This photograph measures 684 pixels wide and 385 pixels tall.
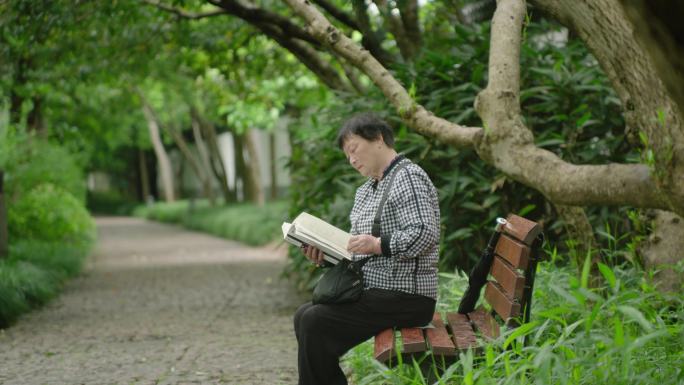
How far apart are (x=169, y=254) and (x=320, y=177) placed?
466 inches

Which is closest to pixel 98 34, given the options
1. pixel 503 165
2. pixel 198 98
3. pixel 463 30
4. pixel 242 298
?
pixel 242 298

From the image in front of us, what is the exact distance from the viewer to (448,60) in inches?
317

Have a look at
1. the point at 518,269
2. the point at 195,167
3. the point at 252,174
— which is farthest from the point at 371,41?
the point at 195,167

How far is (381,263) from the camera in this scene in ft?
15.5

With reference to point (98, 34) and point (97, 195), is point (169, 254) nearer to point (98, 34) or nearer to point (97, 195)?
point (98, 34)

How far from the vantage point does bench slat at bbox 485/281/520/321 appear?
Result: 438cm

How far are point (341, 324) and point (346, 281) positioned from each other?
8.2 inches

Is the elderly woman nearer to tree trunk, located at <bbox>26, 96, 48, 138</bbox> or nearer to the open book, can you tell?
the open book

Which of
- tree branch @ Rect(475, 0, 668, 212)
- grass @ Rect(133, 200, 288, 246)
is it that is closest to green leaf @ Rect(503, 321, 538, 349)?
tree branch @ Rect(475, 0, 668, 212)

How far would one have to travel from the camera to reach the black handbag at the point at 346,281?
4.65 meters

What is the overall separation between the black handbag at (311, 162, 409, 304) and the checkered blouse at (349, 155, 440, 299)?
0.03 m

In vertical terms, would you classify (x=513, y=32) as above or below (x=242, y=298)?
above

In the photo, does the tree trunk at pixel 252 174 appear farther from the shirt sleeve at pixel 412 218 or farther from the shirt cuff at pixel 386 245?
the shirt cuff at pixel 386 245

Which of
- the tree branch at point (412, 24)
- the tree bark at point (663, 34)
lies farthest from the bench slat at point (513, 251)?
the tree branch at point (412, 24)
